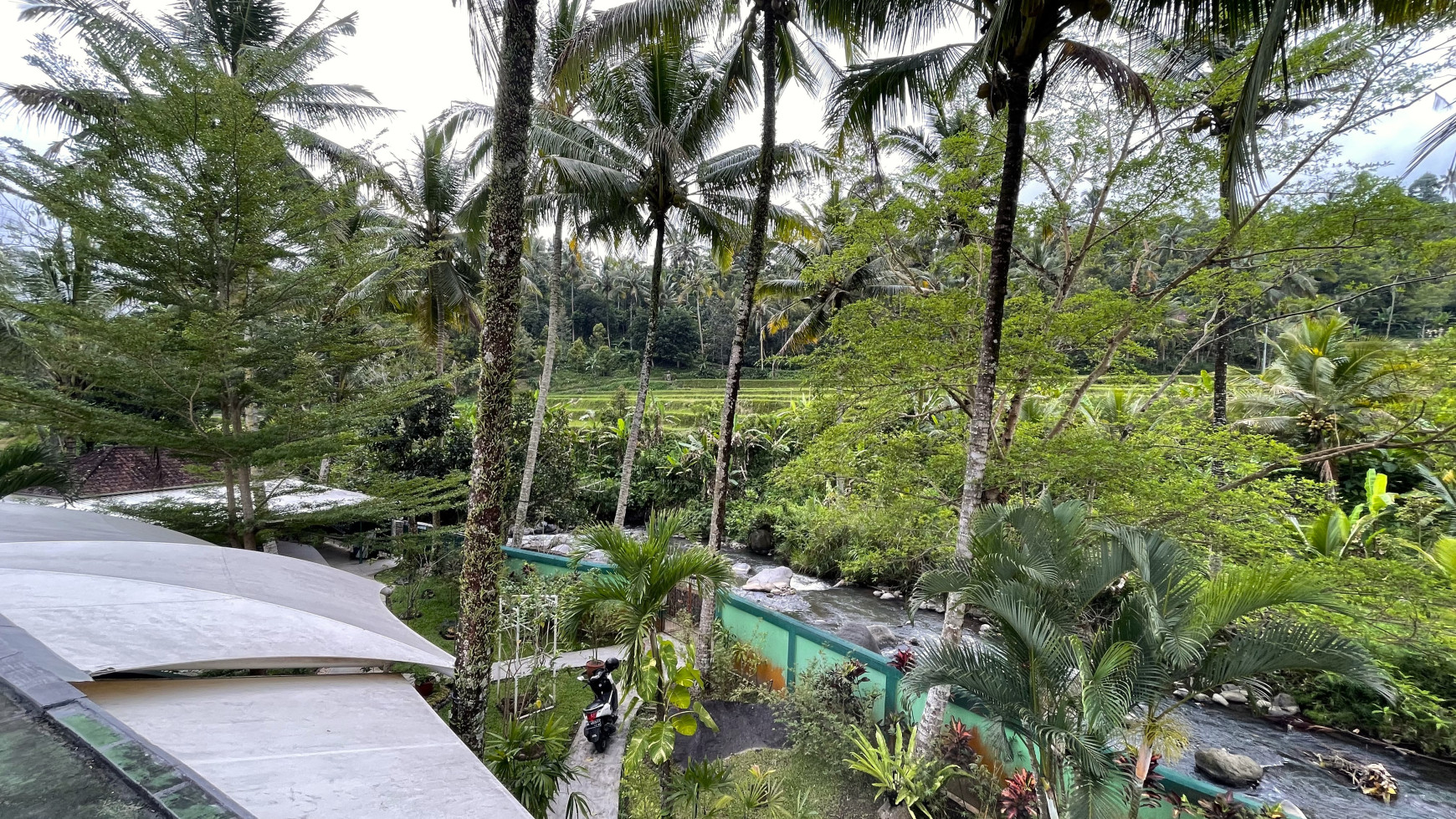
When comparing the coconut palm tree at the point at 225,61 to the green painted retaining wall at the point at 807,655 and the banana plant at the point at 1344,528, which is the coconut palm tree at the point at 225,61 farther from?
the banana plant at the point at 1344,528

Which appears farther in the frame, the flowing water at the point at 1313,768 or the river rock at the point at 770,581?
the river rock at the point at 770,581

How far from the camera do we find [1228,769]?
19.0 feet

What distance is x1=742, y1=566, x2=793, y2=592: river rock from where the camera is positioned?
474 inches

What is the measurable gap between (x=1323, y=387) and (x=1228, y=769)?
403 inches

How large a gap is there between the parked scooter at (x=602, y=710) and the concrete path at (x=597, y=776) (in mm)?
108

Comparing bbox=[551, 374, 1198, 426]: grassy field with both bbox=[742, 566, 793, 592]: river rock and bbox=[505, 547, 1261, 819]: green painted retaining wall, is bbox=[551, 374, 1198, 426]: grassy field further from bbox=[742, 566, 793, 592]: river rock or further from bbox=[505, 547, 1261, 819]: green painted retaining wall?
bbox=[505, 547, 1261, 819]: green painted retaining wall

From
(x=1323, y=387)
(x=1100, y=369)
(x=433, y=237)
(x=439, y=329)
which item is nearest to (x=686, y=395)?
(x=439, y=329)

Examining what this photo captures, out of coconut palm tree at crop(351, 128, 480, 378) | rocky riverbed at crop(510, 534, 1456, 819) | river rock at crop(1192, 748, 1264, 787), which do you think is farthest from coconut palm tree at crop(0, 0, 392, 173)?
river rock at crop(1192, 748, 1264, 787)

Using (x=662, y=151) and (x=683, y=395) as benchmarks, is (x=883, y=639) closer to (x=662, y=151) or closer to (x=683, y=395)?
(x=662, y=151)

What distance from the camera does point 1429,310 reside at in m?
17.6

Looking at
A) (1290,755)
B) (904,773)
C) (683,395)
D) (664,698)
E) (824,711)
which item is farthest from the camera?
(683,395)

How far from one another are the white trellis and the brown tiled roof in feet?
33.0

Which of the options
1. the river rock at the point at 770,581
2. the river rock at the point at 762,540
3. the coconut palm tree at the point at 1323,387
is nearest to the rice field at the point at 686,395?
the river rock at the point at 762,540

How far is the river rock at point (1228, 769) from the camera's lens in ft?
19.0
